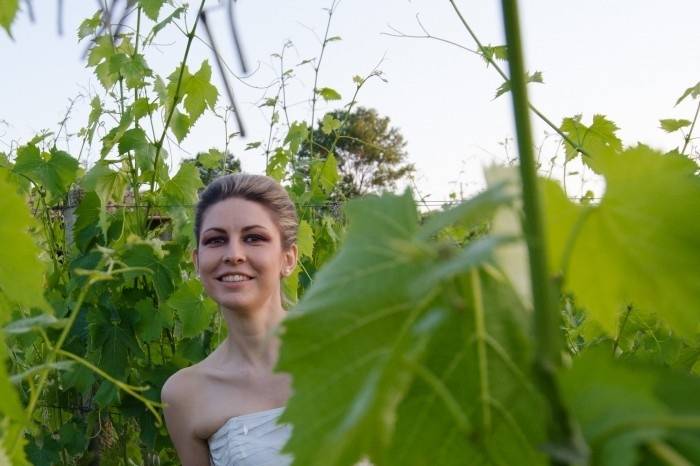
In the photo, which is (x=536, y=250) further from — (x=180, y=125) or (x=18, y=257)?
(x=180, y=125)

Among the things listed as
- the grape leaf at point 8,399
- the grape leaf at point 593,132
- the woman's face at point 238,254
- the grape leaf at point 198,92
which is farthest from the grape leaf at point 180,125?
the grape leaf at point 8,399

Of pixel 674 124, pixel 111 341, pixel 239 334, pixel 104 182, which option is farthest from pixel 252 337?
pixel 674 124

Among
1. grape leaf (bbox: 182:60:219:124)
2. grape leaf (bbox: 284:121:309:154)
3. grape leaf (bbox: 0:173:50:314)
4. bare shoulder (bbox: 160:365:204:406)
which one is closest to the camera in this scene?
grape leaf (bbox: 0:173:50:314)

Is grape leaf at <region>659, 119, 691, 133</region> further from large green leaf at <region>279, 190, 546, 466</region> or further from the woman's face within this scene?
large green leaf at <region>279, 190, 546, 466</region>

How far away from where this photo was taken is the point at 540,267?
1.00ft

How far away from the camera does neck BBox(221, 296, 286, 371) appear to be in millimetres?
2578

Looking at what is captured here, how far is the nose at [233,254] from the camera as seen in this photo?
7.95ft

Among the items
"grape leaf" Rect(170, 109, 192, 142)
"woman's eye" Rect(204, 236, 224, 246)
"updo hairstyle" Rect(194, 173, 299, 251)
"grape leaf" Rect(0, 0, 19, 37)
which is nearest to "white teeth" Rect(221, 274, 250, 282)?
"woman's eye" Rect(204, 236, 224, 246)

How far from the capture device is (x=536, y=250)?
0.99 feet

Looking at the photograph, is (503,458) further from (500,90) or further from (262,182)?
(262,182)

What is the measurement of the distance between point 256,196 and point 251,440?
2.32 ft

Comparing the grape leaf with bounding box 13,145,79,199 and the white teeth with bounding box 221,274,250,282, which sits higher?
the grape leaf with bounding box 13,145,79,199

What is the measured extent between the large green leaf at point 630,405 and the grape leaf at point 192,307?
267 centimetres

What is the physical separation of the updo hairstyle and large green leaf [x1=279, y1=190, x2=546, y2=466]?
85.2 inches
